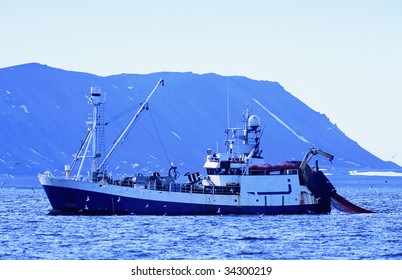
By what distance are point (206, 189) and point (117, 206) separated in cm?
918

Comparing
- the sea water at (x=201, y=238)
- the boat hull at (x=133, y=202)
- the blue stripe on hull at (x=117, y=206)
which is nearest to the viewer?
the sea water at (x=201, y=238)

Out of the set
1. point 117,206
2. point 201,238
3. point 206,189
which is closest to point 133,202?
point 117,206

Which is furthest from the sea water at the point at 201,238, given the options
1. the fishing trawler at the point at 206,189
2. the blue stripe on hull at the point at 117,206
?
the fishing trawler at the point at 206,189

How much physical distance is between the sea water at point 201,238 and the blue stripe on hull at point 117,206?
3.52ft

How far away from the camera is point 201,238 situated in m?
71.6

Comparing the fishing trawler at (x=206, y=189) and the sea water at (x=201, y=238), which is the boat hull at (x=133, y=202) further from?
the sea water at (x=201, y=238)

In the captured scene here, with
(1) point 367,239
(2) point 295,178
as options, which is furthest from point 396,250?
(2) point 295,178

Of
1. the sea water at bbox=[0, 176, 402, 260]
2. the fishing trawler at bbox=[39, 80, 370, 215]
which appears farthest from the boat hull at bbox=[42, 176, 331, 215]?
the sea water at bbox=[0, 176, 402, 260]

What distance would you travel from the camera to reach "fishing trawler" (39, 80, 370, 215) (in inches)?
3479

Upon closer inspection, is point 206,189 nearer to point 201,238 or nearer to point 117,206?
point 117,206

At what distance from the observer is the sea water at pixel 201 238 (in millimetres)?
62500

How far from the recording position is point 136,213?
8994 cm

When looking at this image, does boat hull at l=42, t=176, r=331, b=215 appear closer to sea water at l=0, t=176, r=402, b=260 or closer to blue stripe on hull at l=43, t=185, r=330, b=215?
blue stripe on hull at l=43, t=185, r=330, b=215

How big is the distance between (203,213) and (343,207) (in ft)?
57.5
